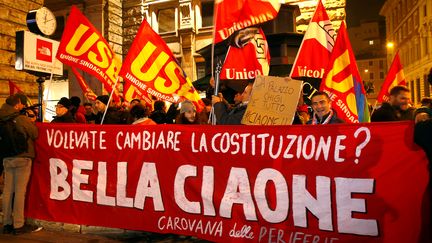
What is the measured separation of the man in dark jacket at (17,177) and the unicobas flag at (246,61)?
2.75m

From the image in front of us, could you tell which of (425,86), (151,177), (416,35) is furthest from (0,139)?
→ (416,35)

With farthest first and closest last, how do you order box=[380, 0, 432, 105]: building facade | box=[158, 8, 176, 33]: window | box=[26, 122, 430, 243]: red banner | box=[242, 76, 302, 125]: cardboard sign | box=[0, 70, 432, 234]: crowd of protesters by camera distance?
box=[380, 0, 432, 105]: building facade, box=[158, 8, 176, 33]: window, box=[0, 70, 432, 234]: crowd of protesters, box=[242, 76, 302, 125]: cardboard sign, box=[26, 122, 430, 243]: red banner

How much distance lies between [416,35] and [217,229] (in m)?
48.0

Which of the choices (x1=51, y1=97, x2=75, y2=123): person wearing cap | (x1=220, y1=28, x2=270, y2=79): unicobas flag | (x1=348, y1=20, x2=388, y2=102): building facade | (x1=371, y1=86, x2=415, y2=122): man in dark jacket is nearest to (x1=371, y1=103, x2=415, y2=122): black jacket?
(x1=371, y1=86, x2=415, y2=122): man in dark jacket

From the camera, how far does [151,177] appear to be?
4.56 meters

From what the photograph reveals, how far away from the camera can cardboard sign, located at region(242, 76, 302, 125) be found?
176 inches

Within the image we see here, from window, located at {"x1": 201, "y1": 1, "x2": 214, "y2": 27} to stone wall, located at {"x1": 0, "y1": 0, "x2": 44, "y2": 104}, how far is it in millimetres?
6435

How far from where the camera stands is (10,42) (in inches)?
399

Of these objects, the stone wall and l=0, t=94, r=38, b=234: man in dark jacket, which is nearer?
l=0, t=94, r=38, b=234: man in dark jacket

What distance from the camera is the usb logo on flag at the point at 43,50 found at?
6.19 meters

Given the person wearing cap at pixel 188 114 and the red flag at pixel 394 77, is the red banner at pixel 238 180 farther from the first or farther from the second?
the red flag at pixel 394 77

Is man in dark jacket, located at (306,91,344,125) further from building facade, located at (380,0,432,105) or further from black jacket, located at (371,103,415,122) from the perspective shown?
building facade, located at (380,0,432,105)

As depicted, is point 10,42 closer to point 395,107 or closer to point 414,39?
point 395,107

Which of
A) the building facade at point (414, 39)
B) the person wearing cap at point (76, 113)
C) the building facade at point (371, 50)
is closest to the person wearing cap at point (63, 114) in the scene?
the person wearing cap at point (76, 113)
